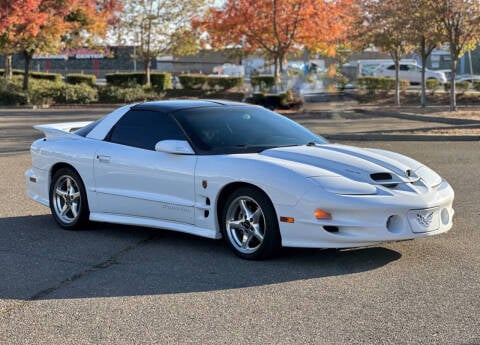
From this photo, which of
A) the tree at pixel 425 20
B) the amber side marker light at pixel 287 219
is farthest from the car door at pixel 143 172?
the tree at pixel 425 20

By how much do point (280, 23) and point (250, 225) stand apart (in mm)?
27117

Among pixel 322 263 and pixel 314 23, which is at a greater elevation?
pixel 314 23

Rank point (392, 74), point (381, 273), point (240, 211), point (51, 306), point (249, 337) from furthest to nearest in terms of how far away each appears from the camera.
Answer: point (392, 74), point (240, 211), point (381, 273), point (51, 306), point (249, 337)

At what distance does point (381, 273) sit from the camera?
5.80 metres

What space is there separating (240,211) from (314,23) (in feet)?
87.8

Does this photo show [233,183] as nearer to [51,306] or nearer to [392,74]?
[51,306]

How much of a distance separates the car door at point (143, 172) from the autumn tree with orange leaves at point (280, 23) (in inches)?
983

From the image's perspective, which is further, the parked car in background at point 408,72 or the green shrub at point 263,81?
the parked car in background at point 408,72

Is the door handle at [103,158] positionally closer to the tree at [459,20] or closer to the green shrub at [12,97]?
the tree at [459,20]

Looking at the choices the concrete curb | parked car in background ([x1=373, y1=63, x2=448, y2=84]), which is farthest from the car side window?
parked car in background ([x1=373, y1=63, x2=448, y2=84])

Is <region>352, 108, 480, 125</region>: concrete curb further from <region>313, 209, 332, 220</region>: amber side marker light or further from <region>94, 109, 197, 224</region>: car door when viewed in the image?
<region>313, 209, 332, 220</region>: amber side marker light

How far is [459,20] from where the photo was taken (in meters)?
24.2

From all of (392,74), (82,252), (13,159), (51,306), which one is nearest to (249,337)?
(51,306)

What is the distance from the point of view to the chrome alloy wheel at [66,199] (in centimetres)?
767
